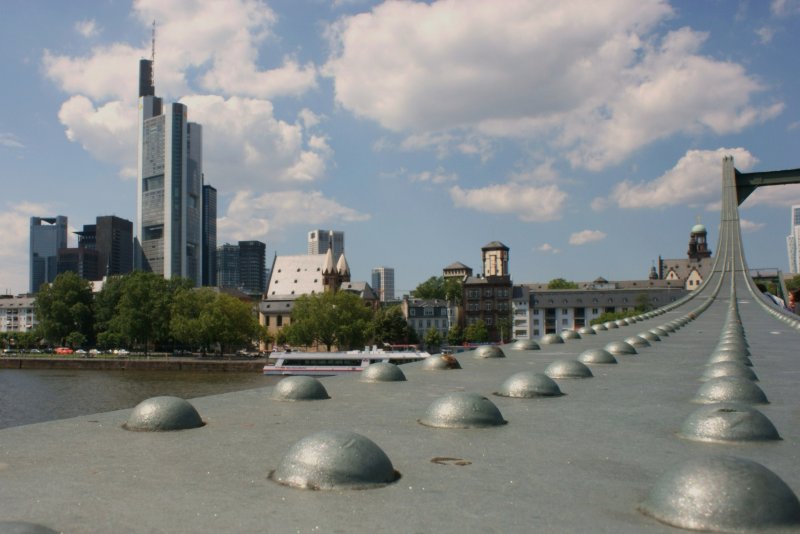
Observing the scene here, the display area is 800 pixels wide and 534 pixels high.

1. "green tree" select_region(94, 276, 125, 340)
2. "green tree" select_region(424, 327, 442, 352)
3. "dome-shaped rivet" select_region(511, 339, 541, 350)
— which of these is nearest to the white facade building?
"green tree" select_region(94, 276, 125, 340)

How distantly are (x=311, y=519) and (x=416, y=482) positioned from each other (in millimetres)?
762

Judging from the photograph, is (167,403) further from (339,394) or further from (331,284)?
(331,284)

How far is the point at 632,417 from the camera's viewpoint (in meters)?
5.45

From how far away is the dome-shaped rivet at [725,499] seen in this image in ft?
8.34

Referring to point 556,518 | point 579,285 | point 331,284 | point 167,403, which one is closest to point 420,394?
point 167,403

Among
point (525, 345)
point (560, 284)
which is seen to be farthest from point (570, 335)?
point (560, 284)

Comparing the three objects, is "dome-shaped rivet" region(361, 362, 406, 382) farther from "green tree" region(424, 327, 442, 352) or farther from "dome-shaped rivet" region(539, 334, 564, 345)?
"green tree" region(424, 327, 442, 352)

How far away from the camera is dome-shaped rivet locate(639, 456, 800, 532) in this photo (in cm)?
254

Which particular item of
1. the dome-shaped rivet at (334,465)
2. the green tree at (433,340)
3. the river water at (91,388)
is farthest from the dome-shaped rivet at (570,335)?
the green tree at (433,340)

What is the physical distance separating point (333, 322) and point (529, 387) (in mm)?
76726

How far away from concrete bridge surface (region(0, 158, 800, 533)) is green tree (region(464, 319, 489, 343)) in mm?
102163

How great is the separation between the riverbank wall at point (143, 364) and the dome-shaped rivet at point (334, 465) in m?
67.1

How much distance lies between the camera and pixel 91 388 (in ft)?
159

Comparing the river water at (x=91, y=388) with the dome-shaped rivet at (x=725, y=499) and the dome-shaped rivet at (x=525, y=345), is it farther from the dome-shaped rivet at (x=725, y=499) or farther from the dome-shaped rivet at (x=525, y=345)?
the dome-shaped rivet at (x=725, y=499)
